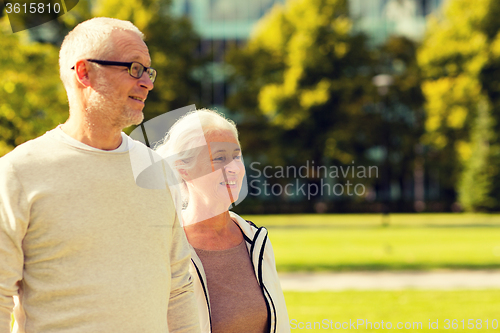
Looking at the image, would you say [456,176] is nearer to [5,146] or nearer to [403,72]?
[403,72]

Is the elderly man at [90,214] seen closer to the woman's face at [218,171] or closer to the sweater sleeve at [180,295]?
the sweater sleeve at [180,295]

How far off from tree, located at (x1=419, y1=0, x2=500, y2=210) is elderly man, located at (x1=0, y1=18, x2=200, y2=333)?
3454cm

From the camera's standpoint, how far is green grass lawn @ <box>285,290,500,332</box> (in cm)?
714

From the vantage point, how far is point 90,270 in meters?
2.07

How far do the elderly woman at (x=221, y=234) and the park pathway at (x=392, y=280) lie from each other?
6958 mm

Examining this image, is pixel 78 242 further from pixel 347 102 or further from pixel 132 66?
pixel 347 102

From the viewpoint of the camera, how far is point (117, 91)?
7.16 feet

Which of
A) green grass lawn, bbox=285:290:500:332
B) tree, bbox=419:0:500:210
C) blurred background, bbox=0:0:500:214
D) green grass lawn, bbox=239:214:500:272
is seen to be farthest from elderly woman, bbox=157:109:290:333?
tree, bbox=419:0:500:210

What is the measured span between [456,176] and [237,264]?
36.2 m

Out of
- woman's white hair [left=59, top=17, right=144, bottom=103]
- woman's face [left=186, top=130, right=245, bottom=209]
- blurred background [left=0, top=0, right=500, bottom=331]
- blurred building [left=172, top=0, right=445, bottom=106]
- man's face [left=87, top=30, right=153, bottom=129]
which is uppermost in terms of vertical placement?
woman's white hair [left=59, top=17, right=144, bottom=103]

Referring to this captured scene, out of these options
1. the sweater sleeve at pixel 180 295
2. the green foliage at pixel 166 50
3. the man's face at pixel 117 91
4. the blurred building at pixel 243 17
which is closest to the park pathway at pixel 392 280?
A: the sweater sleeve at pixel 180 295

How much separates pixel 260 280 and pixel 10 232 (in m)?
1.24

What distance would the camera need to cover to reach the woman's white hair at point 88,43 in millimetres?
2182

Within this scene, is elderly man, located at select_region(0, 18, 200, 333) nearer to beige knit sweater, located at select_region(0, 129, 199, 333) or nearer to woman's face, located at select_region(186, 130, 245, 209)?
beige knit sweater, located at select_region(0, 129, 199, 333)
